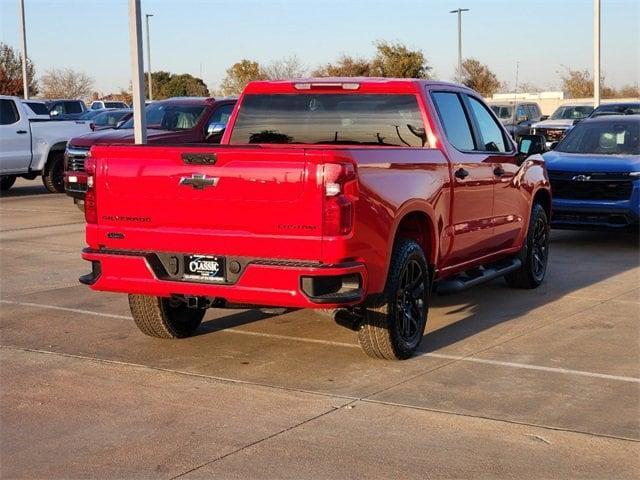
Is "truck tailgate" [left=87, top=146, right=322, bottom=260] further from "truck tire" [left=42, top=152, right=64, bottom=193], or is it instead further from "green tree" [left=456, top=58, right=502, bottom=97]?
"green tree" [left=456, top=58, right=502, bottom=97]

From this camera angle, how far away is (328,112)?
26.5 ft

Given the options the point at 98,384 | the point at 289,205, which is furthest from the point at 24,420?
the point at 289,205

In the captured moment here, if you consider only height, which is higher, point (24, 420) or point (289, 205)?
point (289, 205)

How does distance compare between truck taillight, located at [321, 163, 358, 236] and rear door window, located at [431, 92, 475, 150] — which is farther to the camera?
rear door window, located at [431, 92, 475, 150]

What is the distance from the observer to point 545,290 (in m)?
9.98

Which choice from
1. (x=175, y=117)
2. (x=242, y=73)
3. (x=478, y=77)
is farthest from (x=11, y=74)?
(x=175, y=117)

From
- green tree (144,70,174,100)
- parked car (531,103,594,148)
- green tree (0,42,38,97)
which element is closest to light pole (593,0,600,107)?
parked car (531,103,594,148)

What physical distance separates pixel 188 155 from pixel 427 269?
2.04 meters

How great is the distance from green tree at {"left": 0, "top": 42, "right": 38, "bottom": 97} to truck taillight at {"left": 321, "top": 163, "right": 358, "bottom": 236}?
48.3 meters

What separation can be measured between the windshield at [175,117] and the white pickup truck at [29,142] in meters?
4.43

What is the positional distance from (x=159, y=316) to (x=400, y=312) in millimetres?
1865

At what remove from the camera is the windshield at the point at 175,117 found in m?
17.2

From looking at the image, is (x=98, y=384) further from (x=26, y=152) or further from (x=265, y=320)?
(x=26, y=152)

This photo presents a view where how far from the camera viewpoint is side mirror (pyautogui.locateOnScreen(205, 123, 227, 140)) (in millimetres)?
16109
